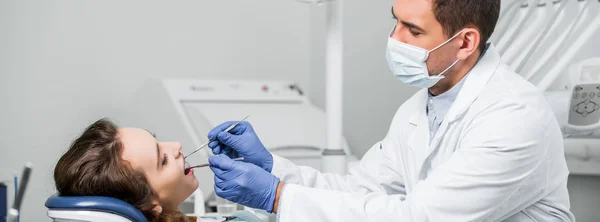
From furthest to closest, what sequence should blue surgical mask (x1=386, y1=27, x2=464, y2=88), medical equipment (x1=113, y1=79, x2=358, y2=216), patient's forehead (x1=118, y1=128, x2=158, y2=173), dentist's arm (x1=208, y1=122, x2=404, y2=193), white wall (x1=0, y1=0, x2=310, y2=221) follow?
1. white wall (x1=0, y1=0, x2=310, y2=221)
2. medical equipment (x1=113, y1=79, x2=358, y2=216)
3. dentist's arm (x1=208, y1=122, x2=404, y2=193)
4. blue surgical mask (x1=386, y1=27, x2=464, y2=88)
5. patient's forehead (x1=118, y1=128, x2=158, y2=173)

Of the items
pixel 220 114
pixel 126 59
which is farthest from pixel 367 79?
pixel 126 59

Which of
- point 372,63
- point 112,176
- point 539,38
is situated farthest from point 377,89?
point 112,176

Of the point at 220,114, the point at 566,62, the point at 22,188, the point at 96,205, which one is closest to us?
the point at 22,188

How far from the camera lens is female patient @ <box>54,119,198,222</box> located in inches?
58.4

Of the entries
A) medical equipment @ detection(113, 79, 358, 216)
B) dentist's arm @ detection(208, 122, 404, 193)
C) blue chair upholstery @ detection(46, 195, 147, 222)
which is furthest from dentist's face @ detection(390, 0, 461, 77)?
medical equipment @ detection(113, 79, 358, 216)

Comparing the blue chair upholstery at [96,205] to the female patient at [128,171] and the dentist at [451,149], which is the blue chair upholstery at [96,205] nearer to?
the female patient at [128,171]

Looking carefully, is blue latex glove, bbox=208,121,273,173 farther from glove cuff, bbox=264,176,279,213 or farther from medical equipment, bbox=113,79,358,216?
medical equipment, bbox=113,79,358,216

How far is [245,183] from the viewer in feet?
4.92

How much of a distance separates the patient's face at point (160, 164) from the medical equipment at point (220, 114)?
0.95 metres

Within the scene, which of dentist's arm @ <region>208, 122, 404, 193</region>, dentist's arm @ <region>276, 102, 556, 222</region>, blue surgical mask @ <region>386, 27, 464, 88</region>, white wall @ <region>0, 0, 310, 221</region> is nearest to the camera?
dentist's arm @ <region>276, 102, 556, 222</region>

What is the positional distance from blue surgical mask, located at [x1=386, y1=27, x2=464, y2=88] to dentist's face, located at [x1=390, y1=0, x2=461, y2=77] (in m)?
0.01

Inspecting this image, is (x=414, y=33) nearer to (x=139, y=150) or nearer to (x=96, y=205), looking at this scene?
(x=139, y=150)

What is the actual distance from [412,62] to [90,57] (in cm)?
196

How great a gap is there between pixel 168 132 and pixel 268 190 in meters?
1.45
